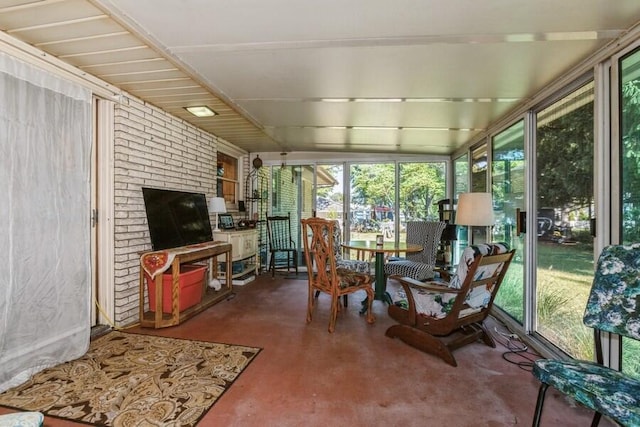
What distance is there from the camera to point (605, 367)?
4.61 feet

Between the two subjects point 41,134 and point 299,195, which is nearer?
point 41,134

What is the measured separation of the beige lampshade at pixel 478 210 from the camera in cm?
317

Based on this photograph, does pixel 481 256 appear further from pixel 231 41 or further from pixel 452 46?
pixel 231 41

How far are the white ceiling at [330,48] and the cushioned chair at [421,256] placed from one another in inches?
60.0

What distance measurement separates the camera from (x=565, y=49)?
2002mm

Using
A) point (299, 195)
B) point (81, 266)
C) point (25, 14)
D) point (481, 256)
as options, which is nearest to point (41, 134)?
point (25, 14)

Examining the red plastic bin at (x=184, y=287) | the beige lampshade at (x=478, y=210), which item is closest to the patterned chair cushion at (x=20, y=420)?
the red plastic bin at (x=184, y=287)

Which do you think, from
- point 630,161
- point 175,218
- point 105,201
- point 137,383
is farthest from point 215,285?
point 630,161

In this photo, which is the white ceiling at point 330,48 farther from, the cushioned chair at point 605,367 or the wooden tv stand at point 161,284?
the wooden tv stand at point 161,284

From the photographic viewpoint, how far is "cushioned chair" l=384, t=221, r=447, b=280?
12.4 feet

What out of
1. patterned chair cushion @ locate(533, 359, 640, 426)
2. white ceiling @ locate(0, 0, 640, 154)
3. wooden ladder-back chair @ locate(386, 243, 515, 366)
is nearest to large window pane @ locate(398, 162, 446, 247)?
white ceiling @ locate(0, 0, 640, 154)

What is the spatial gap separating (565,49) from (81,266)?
12.5 ft

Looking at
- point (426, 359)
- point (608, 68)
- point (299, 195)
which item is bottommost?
point (426, 359)

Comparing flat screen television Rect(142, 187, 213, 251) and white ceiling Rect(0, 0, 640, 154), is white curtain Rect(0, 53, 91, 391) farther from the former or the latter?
flat screen television Rect(142, 187, 213, 251)
